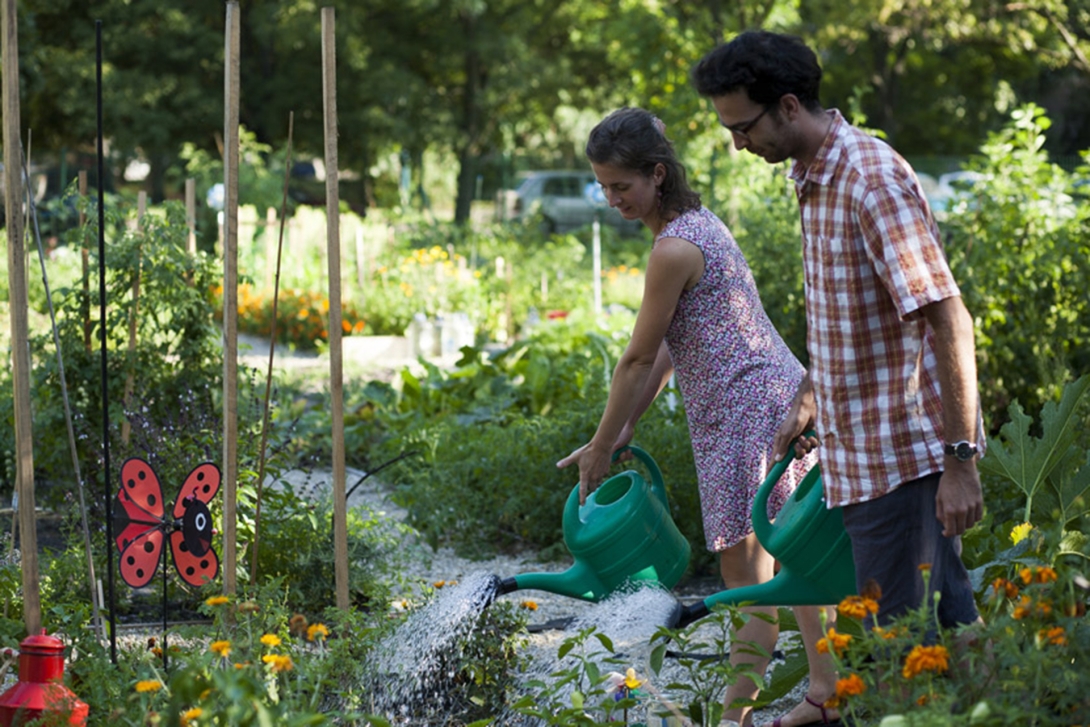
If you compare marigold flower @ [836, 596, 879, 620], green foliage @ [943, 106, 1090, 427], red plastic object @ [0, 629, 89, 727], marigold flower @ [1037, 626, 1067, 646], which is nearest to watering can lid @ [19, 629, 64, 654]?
red plastic object @ [0, 629, 89, 727]

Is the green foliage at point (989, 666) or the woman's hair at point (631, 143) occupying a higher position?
the woman's hair at point (631, 143)

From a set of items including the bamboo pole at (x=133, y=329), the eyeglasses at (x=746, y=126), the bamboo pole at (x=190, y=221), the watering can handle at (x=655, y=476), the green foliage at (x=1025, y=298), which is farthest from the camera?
the green foliage at (x=1025, y=298)

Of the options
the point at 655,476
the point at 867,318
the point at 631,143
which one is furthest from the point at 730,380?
the point at 867,318

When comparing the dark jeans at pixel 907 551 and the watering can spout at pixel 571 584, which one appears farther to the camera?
the watering can spout at pixel 571 584

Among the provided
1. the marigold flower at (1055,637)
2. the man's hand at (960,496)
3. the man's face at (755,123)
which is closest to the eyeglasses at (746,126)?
the man's face at (755,123)

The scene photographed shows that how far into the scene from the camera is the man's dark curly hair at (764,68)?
176 centimetres

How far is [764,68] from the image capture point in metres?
1.76

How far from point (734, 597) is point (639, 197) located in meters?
0.79

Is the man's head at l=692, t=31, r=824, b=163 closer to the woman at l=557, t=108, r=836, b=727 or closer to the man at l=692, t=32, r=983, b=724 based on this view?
the man at l=692, t=32, r=983, b=724

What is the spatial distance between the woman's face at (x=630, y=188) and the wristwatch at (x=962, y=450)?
83 centimetres

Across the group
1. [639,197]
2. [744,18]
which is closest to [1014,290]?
[639,197]

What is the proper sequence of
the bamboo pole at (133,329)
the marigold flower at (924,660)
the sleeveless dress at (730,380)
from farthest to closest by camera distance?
1. the bamboo pole at (133,329)
2. the sleeveless dress at (730,380)
3. the marigold flower at (924,660)

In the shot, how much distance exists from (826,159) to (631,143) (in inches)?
23.0

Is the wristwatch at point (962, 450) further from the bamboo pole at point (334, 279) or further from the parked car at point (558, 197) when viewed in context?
the parked car at point (558, 197)
